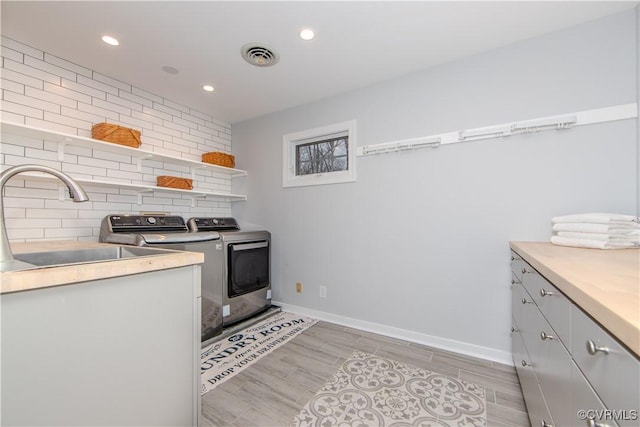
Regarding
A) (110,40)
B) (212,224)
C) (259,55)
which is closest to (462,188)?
(259,55)

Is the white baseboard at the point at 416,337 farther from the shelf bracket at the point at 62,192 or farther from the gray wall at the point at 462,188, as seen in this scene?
the shelf bracket at the point at 62,192

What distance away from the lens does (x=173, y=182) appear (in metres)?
2.73

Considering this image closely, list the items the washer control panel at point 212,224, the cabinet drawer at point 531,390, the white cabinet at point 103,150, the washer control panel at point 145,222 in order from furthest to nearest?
1. the washer control panel at point 212,224
2. the washer control panel at point 145,222
3. the white cabinet at point 103,150
4. the cabinet drawer at point 531,390

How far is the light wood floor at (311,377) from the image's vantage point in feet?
4.90

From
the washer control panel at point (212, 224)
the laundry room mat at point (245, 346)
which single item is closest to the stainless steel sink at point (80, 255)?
the laundry room mat at point (245, 346)

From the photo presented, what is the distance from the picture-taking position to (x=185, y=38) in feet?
6.44

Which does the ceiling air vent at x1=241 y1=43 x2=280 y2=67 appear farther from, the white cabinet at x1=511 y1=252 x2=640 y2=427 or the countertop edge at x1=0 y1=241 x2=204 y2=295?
the white cabinet at x1=511 y1=252 x2=640 y2=427

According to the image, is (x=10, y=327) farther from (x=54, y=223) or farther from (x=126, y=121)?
(x=126, y=121)

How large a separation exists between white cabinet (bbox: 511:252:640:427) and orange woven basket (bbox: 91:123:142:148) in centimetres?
304

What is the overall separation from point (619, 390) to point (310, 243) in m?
2.55

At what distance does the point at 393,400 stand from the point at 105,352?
153cm

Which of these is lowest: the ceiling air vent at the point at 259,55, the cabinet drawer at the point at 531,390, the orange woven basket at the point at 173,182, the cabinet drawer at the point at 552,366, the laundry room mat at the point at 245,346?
the laundry room mat at the point at 245,346

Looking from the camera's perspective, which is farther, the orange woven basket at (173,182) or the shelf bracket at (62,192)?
the orange woven basket at (173,182)

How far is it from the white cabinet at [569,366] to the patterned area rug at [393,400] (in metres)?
0.34
